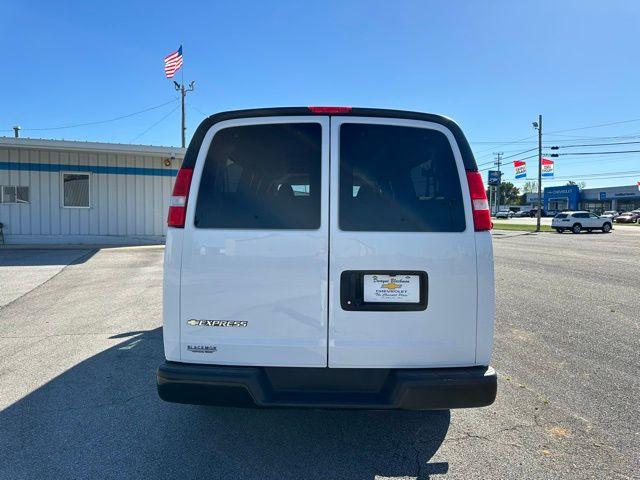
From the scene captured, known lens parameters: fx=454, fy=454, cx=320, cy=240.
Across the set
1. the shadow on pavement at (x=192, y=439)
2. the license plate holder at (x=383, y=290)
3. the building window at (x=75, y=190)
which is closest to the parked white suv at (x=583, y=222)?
the building window at (x=75, y=190)

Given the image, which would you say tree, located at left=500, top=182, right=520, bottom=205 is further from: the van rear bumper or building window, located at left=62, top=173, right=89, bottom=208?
the van rear bumper

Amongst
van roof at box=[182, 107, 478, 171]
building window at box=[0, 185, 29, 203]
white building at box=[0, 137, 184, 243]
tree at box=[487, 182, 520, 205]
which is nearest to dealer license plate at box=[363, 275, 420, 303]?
van roof at box=[182, 107, 478, 171]

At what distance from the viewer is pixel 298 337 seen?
8.47 ft

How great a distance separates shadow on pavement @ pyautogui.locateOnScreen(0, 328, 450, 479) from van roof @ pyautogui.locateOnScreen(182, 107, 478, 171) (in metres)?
1.83

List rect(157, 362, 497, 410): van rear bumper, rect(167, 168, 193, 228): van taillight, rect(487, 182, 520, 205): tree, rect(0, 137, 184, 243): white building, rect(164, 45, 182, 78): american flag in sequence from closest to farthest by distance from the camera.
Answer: rect(157, 362, 497, 410): van rear bumper < rect(167, 168, 193, 228): van taillight < rect(0, 137, 184, 243): white building < rect(164, 45, 182, 78): american flag < rect(487, 182, 520, 205): tree

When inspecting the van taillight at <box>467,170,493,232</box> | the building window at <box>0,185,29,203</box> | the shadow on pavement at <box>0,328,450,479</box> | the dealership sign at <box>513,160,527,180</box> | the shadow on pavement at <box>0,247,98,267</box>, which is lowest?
the shadow on pavement at <box>0,328,450,479</box>

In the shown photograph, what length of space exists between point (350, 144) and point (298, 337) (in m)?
1.17

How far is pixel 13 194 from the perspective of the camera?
15852 millimetres

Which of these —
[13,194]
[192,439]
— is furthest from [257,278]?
[13,194]

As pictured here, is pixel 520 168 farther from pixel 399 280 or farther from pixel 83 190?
pixel 399 280

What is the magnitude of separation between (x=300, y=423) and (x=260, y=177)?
1829mm

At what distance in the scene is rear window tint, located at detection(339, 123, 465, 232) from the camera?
2621 millimetres

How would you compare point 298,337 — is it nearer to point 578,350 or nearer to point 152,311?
point 578,350

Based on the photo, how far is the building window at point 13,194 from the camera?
15.8 meters
